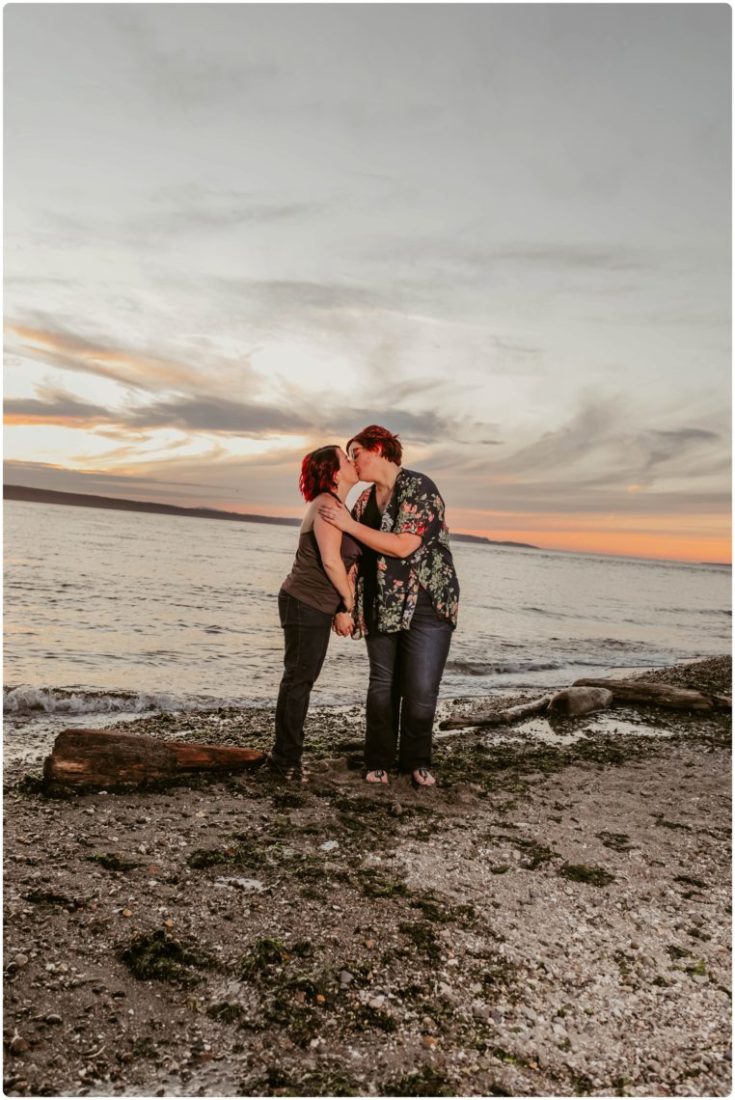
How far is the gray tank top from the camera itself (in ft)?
18.5

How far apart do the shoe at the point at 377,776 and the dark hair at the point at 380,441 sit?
259 centimetres

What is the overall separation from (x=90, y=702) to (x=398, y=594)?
5328 mm

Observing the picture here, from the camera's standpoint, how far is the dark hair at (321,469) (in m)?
5.46

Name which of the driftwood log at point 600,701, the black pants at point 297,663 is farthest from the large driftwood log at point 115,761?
the driftwood log at point 600,701

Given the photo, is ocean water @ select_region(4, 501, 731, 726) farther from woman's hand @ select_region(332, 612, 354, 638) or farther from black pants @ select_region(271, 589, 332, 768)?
woman's hand @ select_region(332, 612, 354, 638)

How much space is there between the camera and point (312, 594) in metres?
5.63

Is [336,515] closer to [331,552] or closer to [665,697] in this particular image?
[331,552]

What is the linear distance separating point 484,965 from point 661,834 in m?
2.50

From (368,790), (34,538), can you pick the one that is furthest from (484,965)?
(34,538)

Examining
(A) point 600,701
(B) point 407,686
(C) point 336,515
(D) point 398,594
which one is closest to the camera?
(C) point 336,515

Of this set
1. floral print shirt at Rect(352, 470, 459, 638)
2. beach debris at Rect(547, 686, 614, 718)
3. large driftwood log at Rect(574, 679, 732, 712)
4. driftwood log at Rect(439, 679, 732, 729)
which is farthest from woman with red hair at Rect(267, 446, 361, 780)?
large driftwood log at Rect(574, 679, 732, 712)

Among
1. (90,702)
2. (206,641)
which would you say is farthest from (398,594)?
(206,641)

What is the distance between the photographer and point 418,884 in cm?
410

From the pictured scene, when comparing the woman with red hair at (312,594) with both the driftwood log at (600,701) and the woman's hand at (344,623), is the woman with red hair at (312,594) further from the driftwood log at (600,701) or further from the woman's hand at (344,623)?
the driftwood log at (600,701)
